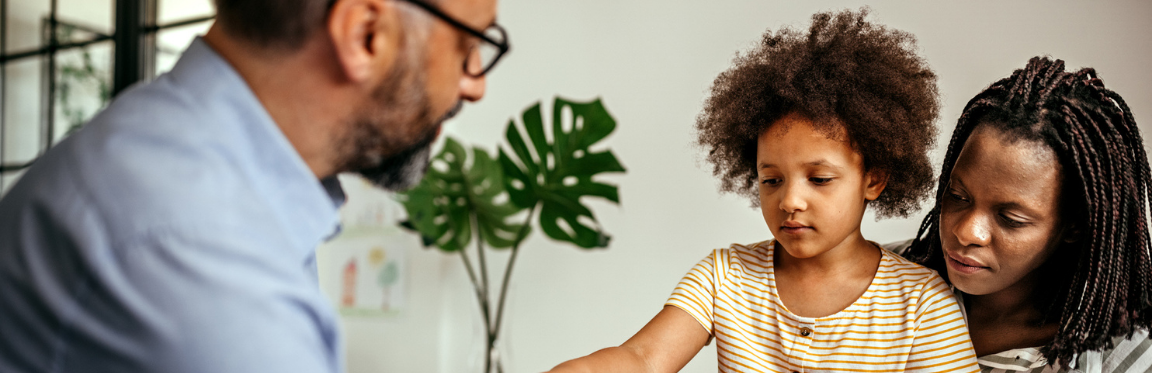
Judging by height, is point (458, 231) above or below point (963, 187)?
below

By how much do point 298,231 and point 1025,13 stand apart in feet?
5.95

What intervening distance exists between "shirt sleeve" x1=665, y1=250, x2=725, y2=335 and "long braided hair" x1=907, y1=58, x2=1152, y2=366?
0.46 metres

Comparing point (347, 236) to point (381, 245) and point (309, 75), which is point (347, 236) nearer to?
point (381, 245)

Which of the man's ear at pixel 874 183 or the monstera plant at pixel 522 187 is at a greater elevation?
the man's ear at pixel 874 183

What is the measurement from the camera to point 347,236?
11.2 ft

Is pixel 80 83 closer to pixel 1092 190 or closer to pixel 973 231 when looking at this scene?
pixel 973 231

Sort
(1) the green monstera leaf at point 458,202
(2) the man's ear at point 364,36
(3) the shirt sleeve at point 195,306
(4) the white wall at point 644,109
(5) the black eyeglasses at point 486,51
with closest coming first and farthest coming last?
(3) the shirt sleeve at point 195,306
(2) the man's ear at point 364,36
(5) the black eyeglasses at point 486,51
(4) the white wall at point 644,109
(1) the green monstera leaf at point 458,202

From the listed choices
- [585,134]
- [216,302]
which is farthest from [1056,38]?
[216,302]

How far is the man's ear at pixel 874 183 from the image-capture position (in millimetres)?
1167

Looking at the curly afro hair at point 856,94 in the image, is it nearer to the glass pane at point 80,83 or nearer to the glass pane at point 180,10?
the glass pane at point 180,10

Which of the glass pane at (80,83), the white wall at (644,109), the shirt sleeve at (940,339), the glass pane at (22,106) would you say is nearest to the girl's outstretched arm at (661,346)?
the shirt sleeve at (940,339)

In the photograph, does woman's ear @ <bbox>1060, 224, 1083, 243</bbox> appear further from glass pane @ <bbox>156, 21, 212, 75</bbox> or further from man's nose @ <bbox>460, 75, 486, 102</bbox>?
glass pane @ <bbox>156, 21, 212, 75</bbox>

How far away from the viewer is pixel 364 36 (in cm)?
76

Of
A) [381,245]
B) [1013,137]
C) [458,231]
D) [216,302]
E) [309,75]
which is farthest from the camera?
[381,245]
